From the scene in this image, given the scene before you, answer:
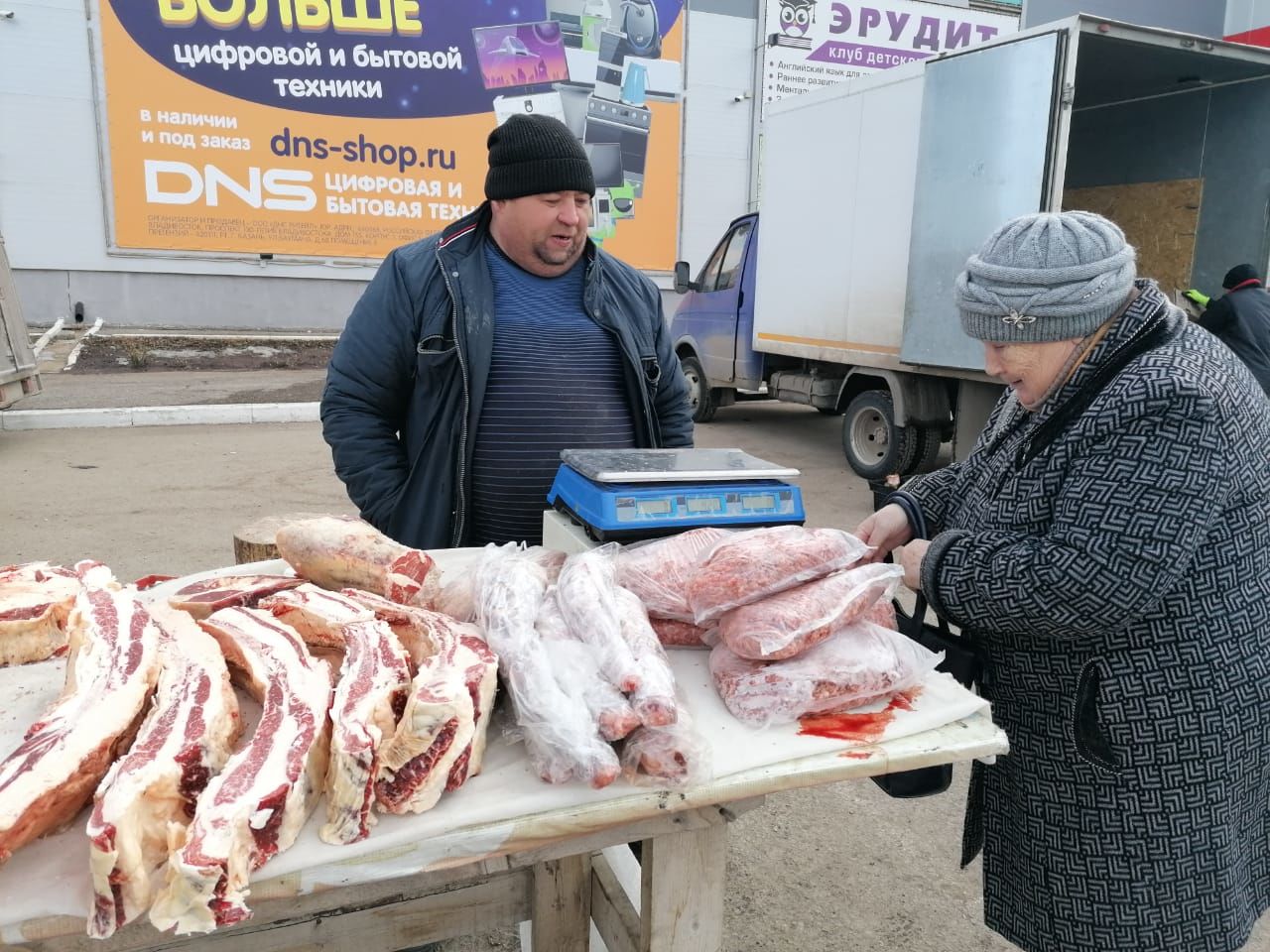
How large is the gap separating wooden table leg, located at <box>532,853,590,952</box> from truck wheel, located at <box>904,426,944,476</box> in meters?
6.32

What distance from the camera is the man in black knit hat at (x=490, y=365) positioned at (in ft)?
9.48

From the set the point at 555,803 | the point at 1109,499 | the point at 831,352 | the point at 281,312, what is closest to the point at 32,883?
the point at 555,803

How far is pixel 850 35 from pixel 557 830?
21.4m

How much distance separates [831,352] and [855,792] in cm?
555

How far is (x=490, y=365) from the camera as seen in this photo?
2.92 meters

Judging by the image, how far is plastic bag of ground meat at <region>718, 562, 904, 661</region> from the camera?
1.68m

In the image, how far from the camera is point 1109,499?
5.57ft

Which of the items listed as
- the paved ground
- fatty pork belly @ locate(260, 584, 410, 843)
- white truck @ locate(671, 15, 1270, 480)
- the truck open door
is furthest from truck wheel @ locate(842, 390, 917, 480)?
fatty pork belly @ locate(260, 584, 410, 843)

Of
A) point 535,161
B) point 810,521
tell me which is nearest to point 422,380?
point 535,161

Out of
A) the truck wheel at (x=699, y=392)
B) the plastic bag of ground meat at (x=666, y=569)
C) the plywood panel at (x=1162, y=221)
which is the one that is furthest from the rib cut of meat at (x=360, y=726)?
the truck wheel at (x=699, y=392)

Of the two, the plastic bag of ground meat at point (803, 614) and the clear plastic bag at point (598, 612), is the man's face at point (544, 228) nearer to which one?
the clear plastic bag at point (598, 612)

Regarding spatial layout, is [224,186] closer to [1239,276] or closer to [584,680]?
[1239,276]

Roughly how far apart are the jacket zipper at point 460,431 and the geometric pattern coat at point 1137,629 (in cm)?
154

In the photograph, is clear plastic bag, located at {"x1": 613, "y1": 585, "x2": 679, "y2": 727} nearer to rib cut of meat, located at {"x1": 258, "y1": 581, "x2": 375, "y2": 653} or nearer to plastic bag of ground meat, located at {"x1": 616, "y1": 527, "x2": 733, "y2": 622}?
plastic bag of ground meat, located at {"x1": 616, "y1": 527, "x2": 733, "y2": 622}
